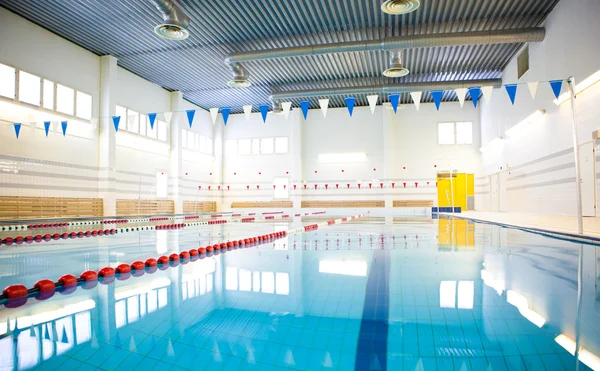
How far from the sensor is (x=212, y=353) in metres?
1.51

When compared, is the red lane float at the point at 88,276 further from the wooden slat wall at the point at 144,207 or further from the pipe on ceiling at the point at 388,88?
the pipe on ceiling at the point at 388,88

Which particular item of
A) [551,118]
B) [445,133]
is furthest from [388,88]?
[551,118]

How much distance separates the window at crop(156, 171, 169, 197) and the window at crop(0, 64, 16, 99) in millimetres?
6920

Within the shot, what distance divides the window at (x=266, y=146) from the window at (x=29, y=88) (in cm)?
1166

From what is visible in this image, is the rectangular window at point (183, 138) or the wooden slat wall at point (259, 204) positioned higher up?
the rectangular window at point (183, 138)

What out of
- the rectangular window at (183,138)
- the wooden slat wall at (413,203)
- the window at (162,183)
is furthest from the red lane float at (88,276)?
the wooden slat wall at (413,203)

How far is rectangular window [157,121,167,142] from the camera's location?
1708 cm

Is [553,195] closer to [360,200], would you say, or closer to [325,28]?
[325,28]

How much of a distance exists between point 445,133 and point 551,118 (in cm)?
911

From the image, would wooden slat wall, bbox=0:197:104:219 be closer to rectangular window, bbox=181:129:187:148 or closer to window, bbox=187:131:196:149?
rectangular window, bbox=181:129:187:148

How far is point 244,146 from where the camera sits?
22.0m

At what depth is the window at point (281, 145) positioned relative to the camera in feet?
70.3

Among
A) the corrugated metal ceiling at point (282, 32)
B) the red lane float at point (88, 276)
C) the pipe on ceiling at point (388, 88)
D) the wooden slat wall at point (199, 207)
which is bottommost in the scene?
the red lane float at point (88, 276)

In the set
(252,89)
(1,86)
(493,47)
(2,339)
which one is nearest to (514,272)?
(2,339)
